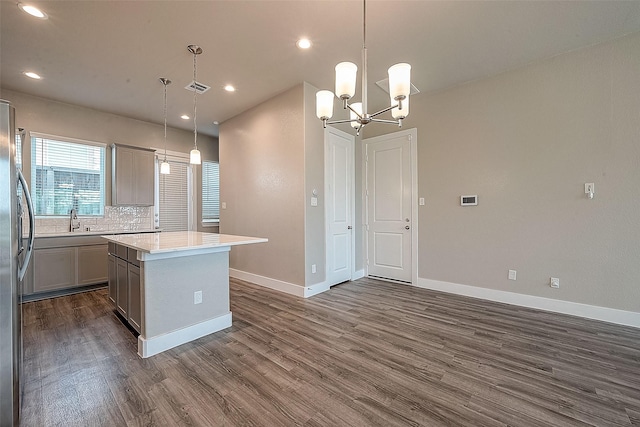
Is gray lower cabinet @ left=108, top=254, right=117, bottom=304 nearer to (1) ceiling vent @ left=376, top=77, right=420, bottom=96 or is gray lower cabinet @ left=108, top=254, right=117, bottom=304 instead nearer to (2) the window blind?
(2) the window blind

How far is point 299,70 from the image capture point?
134 inches

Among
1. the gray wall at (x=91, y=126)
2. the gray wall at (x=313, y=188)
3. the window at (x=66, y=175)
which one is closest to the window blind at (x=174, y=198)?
the gray wall at (x=91, y=126)

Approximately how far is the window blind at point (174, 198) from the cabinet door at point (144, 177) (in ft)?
1.12

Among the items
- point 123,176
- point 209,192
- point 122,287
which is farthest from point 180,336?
point 209,192

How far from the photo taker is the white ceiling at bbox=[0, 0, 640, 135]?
237 centimetres

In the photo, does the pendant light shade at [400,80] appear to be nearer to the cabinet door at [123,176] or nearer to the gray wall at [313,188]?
the gray wall at [313,188]

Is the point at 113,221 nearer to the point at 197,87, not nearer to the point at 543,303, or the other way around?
the point at 197,87

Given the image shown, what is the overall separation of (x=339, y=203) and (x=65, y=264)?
414 cm

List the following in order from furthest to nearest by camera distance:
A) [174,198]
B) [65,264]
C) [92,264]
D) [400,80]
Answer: [174,198] → [92,264] → [65,264] → [400,80]

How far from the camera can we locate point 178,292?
244cm

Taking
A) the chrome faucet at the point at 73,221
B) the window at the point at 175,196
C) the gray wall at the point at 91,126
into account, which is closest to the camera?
the gray wall at the point at 91,126

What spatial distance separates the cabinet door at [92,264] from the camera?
401cm

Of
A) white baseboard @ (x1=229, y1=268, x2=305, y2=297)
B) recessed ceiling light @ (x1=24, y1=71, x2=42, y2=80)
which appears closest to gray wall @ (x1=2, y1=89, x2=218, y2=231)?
recessed ceiling light @ (x1=24, y1=71, x2=42, y2=80)

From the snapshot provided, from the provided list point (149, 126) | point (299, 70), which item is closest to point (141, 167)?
point (149, 126)
